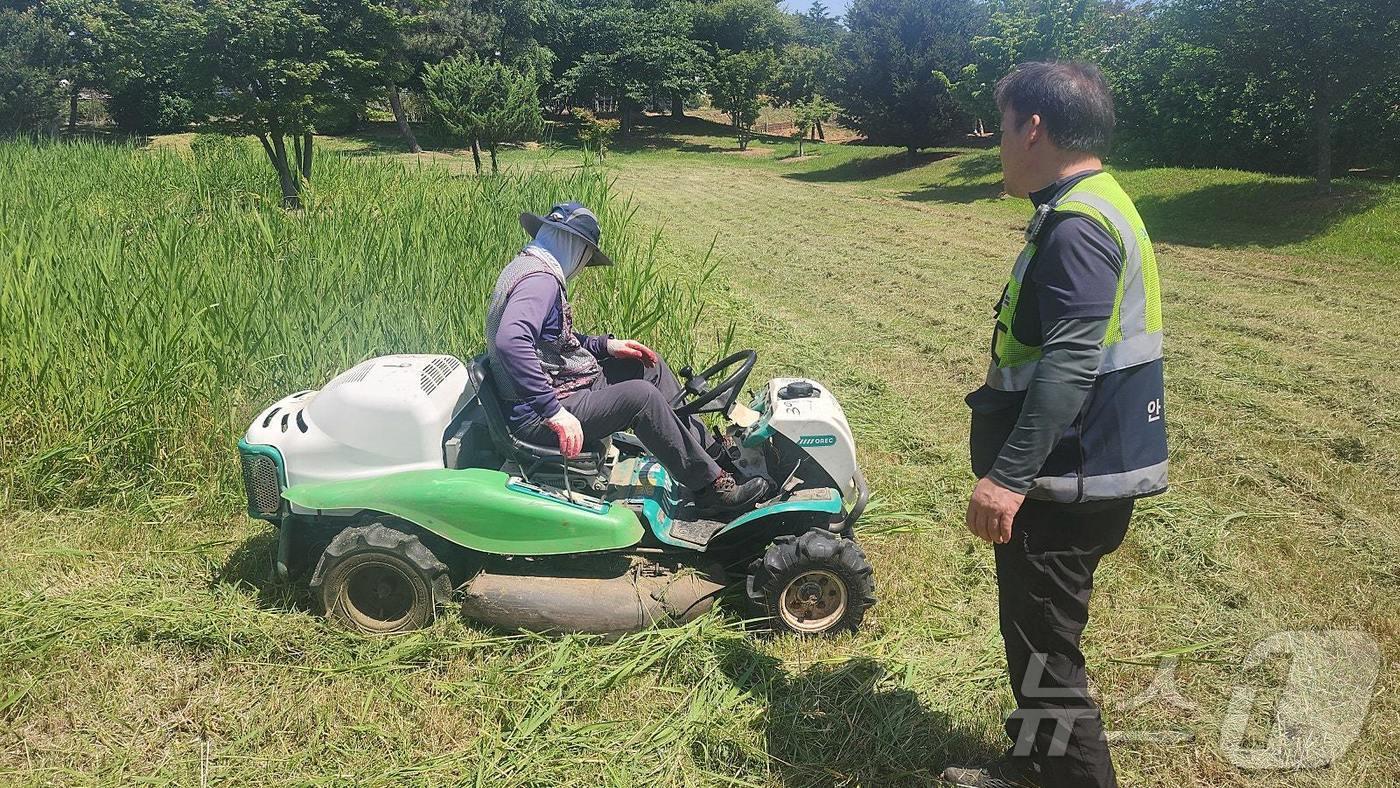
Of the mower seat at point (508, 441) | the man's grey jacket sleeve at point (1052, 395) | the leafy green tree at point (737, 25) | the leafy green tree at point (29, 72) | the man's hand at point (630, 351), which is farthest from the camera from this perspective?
the leafy green tree at point (737, 25)

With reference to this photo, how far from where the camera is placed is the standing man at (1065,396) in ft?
6.01

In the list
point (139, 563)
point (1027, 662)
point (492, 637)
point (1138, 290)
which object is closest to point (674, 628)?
point (492, 637)

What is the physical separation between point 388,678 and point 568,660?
555 mm

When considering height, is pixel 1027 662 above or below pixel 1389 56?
below

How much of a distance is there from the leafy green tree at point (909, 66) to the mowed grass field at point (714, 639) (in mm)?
20442

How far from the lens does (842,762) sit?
2.51 metres

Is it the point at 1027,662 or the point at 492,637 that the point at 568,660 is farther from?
the point at 1027,662

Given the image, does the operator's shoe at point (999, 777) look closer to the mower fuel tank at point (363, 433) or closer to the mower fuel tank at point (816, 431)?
the mower fuel tank at point (816, 431)

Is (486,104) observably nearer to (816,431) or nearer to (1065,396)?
(816,431)

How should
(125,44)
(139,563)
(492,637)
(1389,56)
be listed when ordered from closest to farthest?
(492,637) → (139,563) → (125,44) → (1389,56)

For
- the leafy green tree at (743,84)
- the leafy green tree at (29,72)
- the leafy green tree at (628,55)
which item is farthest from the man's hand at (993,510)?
the leafy green tree at (628,55)

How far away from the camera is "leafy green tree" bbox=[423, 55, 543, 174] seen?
13648 mm

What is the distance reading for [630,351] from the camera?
3564 mm

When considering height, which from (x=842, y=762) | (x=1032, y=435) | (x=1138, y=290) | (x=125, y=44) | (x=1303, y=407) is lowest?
(x=842, y=762)
